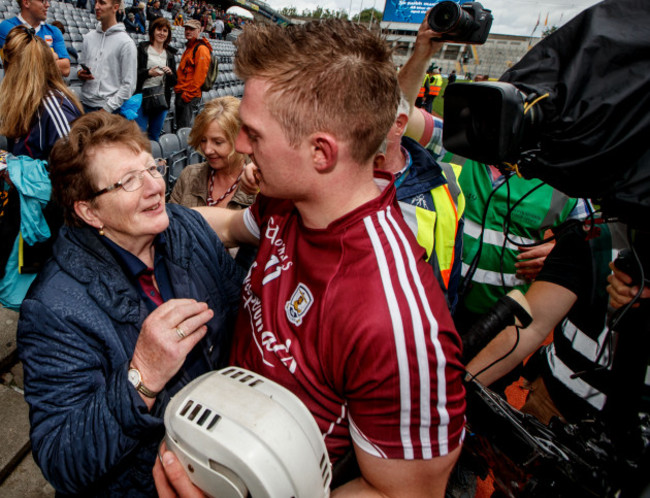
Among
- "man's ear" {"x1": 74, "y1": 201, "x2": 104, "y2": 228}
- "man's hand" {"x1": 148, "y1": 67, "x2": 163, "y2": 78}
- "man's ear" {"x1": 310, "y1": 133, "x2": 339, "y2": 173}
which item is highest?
"man's ear" {"x1": 310, "y1": 133, "x2": 339, "y2": 173}

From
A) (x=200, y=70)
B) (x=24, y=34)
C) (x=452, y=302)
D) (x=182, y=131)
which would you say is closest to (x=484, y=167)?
(x=452, y=302)

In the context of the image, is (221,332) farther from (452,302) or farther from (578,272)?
(578,272)

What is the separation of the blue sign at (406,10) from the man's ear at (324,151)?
23681 mm

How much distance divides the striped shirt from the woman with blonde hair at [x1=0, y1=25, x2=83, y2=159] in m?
2.41

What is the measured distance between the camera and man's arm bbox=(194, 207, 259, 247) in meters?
1.85

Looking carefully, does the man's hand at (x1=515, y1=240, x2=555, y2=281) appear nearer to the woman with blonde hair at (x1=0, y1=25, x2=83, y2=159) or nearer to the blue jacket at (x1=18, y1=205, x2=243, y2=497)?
the blue jacket at (x1=18, y1=205, x2=243, y2=497)

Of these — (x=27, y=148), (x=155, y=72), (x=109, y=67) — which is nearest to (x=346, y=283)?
(x=27, y=148)

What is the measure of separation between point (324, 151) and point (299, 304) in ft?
1.50

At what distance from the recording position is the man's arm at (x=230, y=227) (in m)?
1.85

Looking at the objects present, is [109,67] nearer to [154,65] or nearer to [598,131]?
[154,65]

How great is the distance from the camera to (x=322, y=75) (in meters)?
1.09

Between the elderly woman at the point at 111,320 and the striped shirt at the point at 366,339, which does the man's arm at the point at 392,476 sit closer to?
the striped shirt at the point at 366,339

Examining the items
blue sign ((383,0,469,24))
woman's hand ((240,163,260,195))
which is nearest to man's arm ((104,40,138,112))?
woman's hand ((240,163,260,195))

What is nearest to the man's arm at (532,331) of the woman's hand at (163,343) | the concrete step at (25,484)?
the woman's hand at (163,343)
